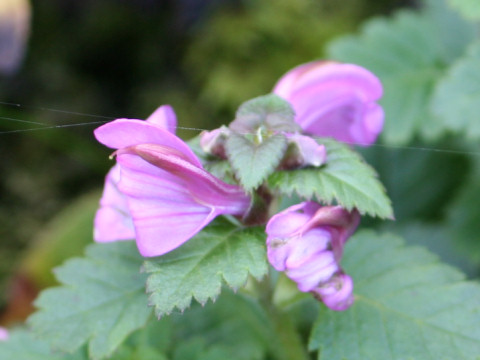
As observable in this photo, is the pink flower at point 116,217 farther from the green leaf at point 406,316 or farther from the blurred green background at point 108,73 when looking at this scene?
the blurred green background at point 108,73

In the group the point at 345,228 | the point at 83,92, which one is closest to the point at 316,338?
the point at 345,228

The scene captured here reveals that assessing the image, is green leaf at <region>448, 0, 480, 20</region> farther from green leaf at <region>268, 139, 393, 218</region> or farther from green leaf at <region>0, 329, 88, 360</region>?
green leaf at <region>0, 329, 88, 360</region>

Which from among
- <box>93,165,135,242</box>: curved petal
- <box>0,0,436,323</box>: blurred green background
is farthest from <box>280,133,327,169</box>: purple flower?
<box>0,0,436,323</box>: blurred green background

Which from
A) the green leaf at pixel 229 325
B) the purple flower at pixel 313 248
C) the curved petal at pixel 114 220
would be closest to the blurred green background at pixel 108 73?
the green leaf at pixel 229 325

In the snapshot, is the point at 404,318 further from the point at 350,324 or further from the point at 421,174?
the point at 421,174

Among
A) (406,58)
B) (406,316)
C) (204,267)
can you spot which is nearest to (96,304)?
(204,267)

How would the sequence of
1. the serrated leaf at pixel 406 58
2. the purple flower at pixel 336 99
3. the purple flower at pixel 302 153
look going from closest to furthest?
the purple flower at pixel 302 153
the purple flower at pixel 336 99
the serrated leaf at pixel 406 58
